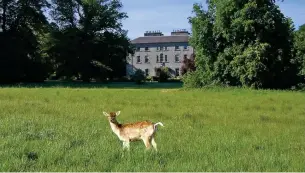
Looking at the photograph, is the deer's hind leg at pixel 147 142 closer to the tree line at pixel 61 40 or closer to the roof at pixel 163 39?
the tree line at pixel 61 40

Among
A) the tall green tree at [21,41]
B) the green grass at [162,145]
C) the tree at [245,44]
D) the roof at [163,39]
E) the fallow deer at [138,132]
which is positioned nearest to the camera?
the green grass at [162,145]

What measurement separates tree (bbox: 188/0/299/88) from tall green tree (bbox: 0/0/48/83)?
29267mm

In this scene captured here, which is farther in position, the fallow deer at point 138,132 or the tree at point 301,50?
the tree at point 301,50

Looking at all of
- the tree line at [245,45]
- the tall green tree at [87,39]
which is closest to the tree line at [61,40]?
the tall green tree at [87,39]

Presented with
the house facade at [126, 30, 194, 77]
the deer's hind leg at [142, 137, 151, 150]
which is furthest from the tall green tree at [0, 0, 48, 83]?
the deer's hind leg at [142, 137, 151, 150]

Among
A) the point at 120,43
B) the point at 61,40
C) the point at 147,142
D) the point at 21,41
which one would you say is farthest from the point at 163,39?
the point at 147,142

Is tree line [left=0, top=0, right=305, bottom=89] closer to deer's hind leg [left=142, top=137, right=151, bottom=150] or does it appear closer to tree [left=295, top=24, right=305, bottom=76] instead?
tree [left=295, top=24, right=305, bottom=76]

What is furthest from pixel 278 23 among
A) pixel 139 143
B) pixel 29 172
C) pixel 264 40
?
pixel 29 172

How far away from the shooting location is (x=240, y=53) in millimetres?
46562

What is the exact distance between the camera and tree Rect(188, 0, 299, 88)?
45.3 m

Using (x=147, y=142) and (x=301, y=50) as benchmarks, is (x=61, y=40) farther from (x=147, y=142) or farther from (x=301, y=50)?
(x=147, y=142)

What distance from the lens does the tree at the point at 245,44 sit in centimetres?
4531

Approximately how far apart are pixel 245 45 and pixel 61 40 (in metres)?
39.9

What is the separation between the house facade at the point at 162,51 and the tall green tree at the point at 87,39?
41.2 meters
